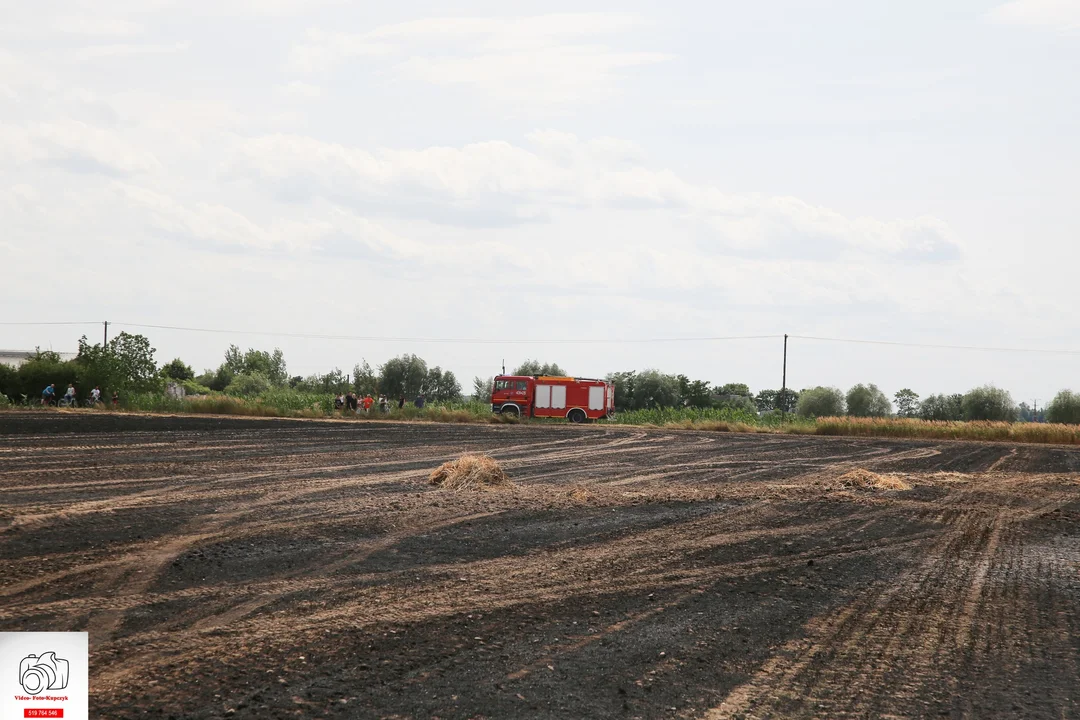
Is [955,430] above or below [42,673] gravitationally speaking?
above

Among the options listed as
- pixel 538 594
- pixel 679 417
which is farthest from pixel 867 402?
pixel 538 594

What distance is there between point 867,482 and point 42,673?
742 inches

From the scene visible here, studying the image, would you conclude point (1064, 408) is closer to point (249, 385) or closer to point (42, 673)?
point (249, 385)

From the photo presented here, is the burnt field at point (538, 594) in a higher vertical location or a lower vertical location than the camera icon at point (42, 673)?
lower

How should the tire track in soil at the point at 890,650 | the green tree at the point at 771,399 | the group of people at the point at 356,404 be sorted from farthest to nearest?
the green tree at the point at 771,399 → the group of people at the point at 356,404 → the tire track in soil at the point at 890,650

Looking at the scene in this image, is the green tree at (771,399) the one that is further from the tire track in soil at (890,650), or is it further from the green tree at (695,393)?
the tire track in soil at (890,650)

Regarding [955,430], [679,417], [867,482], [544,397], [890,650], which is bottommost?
[890,650]

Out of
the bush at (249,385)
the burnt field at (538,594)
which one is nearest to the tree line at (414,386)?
the bush at (249,385)

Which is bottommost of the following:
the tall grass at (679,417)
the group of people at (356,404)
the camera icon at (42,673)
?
the camera icon at (42,673)

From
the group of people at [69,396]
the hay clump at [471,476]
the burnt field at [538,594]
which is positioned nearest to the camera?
the burnt field at [538,594]

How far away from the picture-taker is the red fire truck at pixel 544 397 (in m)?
58.1

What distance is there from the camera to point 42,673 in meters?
5.53

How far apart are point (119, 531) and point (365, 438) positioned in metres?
21.5

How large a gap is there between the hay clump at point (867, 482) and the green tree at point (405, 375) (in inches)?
2817
